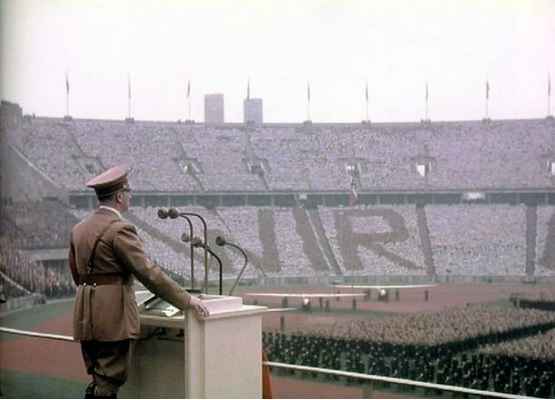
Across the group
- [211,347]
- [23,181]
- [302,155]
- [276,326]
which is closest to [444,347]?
[276,326]

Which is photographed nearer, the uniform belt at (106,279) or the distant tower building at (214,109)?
the uniform belt at (106,279)

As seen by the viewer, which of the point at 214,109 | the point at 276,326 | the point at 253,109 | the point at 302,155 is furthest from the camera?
the point at 302,155

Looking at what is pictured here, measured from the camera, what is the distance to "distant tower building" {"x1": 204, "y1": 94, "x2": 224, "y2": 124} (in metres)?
7.96

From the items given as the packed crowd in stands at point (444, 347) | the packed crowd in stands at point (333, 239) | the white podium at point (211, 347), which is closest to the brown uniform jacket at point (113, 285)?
the white podium at point (211, 347)

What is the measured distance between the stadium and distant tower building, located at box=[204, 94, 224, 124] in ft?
0.62

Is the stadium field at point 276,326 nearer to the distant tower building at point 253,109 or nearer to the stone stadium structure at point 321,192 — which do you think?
the stone stadium structure at point 321,192

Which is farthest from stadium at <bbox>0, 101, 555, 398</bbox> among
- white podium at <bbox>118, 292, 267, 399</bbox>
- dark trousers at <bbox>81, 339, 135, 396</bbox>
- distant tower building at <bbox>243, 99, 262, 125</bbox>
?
dark trousers at <bbox>81, 339, 135, 396</bbox>

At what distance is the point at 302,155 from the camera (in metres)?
9.37

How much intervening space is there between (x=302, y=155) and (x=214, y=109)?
150 cm

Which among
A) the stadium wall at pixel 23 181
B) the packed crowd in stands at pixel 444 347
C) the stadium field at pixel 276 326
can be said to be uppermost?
the stadium wall at pixel 23 181

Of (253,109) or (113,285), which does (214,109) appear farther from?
(113,285)

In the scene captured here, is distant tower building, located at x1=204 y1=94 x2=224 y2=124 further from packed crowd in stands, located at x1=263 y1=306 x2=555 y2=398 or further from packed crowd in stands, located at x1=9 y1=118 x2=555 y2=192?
packed crowd in stands, located at x1=263 y1=306 x2=555 y2=398

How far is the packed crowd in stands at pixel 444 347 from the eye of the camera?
640 cm

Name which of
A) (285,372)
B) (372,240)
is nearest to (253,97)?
(372,240)
